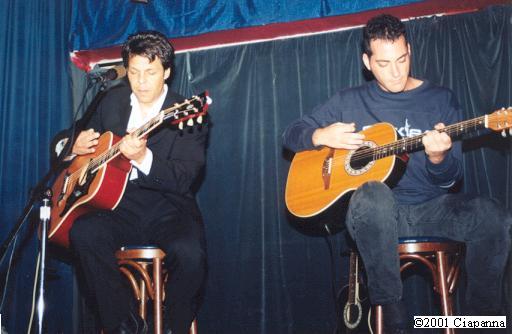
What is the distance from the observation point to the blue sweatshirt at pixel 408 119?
258 centimetres

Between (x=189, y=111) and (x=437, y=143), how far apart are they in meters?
1.20

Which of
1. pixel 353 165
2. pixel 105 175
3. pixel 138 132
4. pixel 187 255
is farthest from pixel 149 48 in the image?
pixel 353 165

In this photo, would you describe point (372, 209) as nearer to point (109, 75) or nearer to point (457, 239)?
point (457, 239)

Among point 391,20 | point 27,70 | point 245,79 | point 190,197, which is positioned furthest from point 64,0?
point 391,20

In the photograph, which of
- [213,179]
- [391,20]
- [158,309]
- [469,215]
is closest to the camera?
[469,215]

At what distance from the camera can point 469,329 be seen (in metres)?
2.34

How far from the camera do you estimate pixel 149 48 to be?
2.92 metres

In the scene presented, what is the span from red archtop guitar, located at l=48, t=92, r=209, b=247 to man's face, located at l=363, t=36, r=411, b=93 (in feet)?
2.99

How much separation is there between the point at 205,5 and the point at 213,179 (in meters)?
1.34

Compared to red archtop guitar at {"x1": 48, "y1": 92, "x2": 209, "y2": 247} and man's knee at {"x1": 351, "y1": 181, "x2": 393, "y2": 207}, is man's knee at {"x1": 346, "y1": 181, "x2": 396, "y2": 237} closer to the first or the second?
man's knee at {"x1": 351, "y1": 181, "x2": 393, "y2": 207}

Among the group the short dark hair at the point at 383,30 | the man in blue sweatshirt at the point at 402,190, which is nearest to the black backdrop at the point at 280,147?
the man in blue sweatshirt at the point at 402,190

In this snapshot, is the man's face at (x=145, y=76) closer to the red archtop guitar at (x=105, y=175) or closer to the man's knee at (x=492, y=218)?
the red archtop guitar at (x=105, y=175)

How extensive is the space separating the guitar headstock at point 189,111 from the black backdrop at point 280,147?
152cm

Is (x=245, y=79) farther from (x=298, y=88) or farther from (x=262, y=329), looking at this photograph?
(x=262, y=329)
